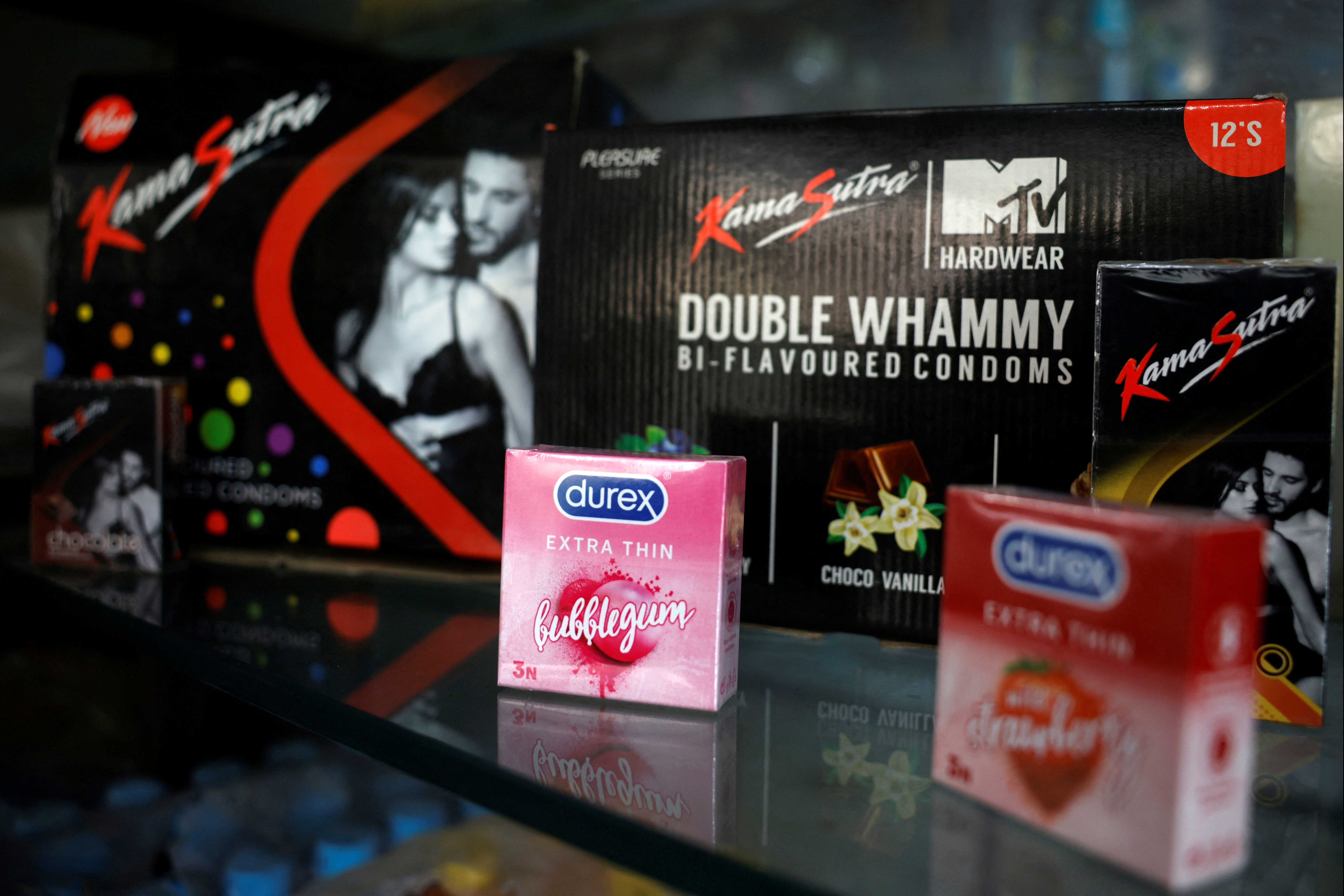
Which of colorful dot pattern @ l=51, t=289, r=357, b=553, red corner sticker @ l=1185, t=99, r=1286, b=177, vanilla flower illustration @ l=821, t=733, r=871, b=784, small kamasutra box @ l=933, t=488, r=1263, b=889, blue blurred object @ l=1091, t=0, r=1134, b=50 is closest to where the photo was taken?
small kamasutra box @ l=933, t=488, r=1263, b=889

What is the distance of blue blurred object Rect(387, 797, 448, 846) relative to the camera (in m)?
0.91

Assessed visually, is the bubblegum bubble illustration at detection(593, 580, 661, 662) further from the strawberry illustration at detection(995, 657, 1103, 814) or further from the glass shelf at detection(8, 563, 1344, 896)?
the strawberry illustration at detection(995, 657, 1103, 814)

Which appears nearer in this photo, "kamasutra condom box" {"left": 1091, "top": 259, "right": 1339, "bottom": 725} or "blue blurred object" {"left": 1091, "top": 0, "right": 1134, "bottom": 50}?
"kamasutra condom box" {"left": 1091, "top": 259, "right": 1339, "bottom": 725}

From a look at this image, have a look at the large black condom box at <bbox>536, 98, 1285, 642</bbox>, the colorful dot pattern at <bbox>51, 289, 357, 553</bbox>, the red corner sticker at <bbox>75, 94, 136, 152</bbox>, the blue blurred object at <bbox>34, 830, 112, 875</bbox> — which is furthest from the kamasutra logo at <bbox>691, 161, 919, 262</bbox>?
the blue blurred object at <bbox>34, 830, 112, 875</bbox>

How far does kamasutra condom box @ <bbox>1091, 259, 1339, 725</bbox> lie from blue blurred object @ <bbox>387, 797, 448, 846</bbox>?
705 millimetres

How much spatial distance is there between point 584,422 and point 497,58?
38 cm

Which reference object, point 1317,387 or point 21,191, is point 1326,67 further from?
point 21,191

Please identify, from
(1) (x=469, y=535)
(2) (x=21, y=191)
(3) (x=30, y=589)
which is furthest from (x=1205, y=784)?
(2) (x=21, y=191)

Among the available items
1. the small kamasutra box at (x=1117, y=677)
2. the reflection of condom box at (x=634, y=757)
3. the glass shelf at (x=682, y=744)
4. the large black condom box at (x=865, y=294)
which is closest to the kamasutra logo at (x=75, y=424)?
the glass shelf at (x=682, y=744)

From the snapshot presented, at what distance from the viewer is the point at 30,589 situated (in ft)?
2.78

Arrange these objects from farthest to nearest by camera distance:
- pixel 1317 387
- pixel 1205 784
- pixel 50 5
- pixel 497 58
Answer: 1. pixel 50 5
2. pixel 497 58
3. pixel 1317 387
4. pixel 1205 784

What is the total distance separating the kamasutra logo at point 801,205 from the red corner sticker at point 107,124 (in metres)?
0.65

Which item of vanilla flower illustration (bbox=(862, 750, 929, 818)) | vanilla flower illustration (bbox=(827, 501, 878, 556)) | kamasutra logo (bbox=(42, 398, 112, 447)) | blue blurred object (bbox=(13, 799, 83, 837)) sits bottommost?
blue blurred object (bbox=(13, 799, 83, 837))

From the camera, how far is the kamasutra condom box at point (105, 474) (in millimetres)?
853
